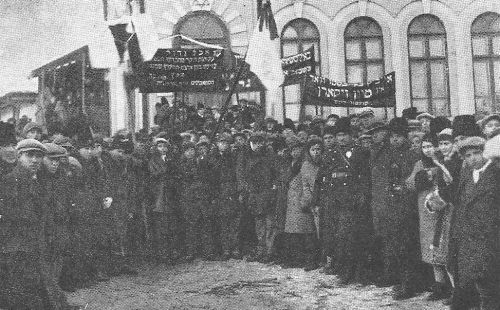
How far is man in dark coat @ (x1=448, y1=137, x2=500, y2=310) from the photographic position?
199 inches

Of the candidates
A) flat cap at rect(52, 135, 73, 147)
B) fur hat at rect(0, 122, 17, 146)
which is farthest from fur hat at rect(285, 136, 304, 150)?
fur hat at rect(0, 122, 17, 146)

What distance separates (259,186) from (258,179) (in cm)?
11

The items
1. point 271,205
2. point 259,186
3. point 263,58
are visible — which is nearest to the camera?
point 271,205

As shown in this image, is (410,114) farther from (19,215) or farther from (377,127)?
(19,215)

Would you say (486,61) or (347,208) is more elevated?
(486,61)

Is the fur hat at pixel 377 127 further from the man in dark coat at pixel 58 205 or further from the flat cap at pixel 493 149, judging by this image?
the man in dark coat at pixel 58 205

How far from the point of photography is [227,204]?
9.54 metres

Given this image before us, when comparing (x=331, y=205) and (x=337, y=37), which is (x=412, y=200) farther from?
(x=337, y=37)

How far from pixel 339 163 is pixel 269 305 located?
2.12 meters

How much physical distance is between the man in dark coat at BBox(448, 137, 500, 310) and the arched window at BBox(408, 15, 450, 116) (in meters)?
12.4

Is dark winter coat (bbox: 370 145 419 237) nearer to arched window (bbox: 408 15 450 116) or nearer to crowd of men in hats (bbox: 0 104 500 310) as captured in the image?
crowd of men in hats (bbox: 0 104 500 310)

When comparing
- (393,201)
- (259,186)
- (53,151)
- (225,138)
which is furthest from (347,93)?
(53,151)

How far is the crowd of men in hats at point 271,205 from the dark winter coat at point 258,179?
0.02m

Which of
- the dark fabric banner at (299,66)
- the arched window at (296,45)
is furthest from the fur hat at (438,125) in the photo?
the arched window at (296,45)
